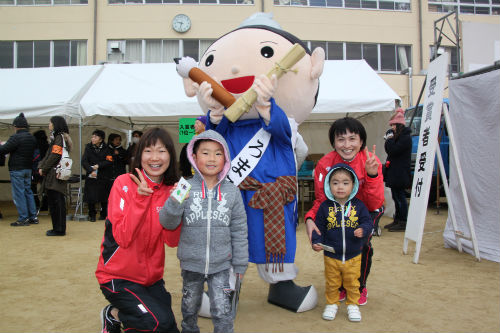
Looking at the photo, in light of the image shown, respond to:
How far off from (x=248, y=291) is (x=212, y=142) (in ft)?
5.41

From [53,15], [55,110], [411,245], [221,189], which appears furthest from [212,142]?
[53,15]

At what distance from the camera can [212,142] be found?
2217 mm

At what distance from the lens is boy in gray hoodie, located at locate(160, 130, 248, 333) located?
208 centimetres

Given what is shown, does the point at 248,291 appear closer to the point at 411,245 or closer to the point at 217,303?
the point at 217,303

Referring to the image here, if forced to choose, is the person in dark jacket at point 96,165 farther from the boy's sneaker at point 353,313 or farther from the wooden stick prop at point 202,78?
the boy's sneaker at point 353,313

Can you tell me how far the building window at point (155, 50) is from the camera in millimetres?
14008

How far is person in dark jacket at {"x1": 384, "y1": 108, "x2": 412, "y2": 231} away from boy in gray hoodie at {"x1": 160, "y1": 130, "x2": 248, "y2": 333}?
164 inches

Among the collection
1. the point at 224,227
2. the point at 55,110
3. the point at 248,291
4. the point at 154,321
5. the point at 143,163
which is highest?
the point at 55,110

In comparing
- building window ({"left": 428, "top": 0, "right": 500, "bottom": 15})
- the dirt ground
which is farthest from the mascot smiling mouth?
building window ({"left": 428, "top": 0, "right": 500, "bottom": 15})

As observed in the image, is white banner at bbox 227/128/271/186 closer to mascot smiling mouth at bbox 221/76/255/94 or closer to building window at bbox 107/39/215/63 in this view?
mascot smiling mouth at bbox 221/76/255/94

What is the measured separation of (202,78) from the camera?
262cm

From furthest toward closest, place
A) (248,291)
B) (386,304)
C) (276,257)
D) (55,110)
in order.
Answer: (55,110)
(248,291)
(386,304)
(276,257)

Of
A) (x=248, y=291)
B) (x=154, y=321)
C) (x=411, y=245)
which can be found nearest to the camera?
(x=154, y=321)

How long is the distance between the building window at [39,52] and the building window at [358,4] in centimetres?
750
